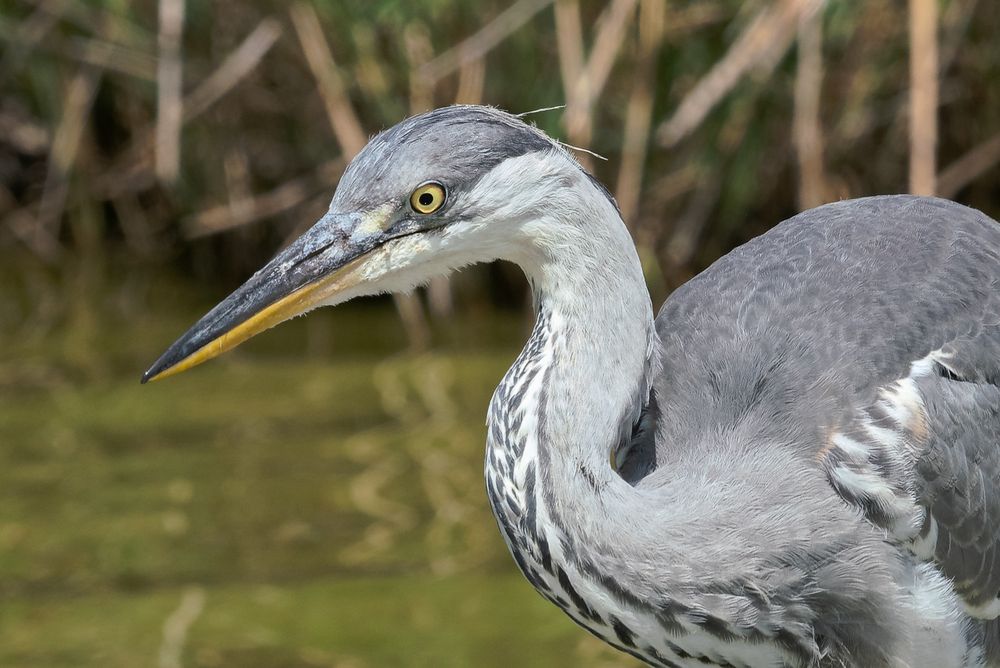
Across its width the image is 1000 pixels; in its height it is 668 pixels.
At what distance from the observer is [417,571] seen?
4.42m

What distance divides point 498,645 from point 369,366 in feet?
7.12

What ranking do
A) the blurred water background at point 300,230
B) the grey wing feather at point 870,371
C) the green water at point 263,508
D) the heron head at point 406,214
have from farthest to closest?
the blurred water background at point 300,230, the green water at point 263,508, the grey wing feather at point 870,371, the heron head at point 406,214

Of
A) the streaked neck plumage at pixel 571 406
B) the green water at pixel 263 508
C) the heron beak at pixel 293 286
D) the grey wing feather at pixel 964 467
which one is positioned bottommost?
the grey wing feather at pixel 964 467

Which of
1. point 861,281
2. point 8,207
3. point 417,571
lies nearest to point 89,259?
point 8,207

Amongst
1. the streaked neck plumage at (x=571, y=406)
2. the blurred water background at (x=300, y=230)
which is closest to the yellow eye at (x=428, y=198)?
the streaked neck plumage at (x=571, y=406)

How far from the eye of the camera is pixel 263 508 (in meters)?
4.82

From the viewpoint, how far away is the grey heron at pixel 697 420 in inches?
102

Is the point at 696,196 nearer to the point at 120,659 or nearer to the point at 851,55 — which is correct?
the point at 851,55

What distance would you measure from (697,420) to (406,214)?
2.21ft

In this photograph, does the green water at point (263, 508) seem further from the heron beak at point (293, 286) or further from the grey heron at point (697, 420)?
the heron beak at point (293, 286)

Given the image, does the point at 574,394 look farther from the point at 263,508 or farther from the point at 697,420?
the point at 263,508

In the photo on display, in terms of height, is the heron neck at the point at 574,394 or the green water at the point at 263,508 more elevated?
the green water at the point at 263,508

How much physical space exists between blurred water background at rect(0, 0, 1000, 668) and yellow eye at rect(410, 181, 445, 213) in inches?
67.3

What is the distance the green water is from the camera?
407 cm
